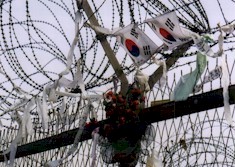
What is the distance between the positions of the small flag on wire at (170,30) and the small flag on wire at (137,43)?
17 cm

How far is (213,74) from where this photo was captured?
390 cm

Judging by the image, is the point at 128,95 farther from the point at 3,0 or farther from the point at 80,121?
the point at 3,0

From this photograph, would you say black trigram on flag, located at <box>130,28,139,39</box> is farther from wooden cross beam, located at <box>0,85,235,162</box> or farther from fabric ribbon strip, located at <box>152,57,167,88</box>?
wooden cross beam, located at <box>0,85,235,162</box>

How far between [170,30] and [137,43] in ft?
1.39

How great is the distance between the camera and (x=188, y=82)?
12.9 feet

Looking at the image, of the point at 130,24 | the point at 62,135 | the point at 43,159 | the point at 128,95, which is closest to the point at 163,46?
the point at 130,24

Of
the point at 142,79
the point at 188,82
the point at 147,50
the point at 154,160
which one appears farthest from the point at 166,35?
the point at 154,160

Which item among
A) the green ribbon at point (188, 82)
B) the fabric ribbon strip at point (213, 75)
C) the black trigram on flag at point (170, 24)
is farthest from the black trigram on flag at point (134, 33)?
the fabric ribbon strip at point (213, 75)

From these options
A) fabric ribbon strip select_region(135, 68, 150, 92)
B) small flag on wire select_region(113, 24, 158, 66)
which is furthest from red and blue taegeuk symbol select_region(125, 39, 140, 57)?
fabric ribbon strip select_region(135, 68, 150, 92)

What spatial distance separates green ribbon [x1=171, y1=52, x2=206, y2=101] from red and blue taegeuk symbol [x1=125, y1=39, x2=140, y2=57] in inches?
19.6

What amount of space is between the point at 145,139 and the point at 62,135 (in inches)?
51.7

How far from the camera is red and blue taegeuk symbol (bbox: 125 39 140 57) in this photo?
14.1 feet

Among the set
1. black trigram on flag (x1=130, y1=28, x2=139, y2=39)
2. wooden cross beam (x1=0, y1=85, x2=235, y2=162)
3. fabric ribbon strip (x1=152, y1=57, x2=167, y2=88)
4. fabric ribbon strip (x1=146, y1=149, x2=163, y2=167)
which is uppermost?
black trigram on flag (x1=130, y1=28, x2=139, y2=39)

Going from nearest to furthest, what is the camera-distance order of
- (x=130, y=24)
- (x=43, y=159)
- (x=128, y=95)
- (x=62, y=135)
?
(x=130, y=24)
(x=128, y=95)
(x=62, y=135)
(x=43, y=159)
